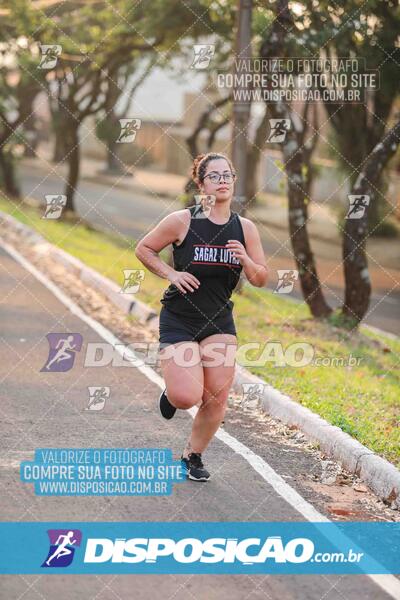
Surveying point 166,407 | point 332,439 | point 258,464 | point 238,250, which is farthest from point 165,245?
point 332,439

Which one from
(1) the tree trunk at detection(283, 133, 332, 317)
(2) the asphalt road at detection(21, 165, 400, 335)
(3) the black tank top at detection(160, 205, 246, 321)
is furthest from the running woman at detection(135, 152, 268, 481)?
(2) the asphalt road at detection(21, 165, 400, 335)

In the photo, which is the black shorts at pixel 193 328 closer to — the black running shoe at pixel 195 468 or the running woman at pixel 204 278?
the running woman at pixel 204 278

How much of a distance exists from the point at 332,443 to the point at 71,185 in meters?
21.1

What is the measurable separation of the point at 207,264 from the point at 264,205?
3431cm

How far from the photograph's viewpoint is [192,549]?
245 inches

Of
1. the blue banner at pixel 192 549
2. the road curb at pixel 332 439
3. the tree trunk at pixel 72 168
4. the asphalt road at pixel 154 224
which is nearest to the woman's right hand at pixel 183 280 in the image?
the blue banner at pixel 192 549

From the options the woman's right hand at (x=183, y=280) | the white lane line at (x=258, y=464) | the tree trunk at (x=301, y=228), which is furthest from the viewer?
the tree trunk at (x=301, y=228)

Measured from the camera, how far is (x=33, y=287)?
16594mm

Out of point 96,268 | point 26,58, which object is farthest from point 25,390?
point 26,58

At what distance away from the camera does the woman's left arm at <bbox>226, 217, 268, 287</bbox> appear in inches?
276

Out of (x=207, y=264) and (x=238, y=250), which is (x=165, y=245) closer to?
(x=207, y=264)

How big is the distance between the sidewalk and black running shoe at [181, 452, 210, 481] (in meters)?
12.8

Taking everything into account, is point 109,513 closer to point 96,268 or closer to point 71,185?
point 96,268

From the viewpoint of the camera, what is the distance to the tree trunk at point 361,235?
48.2ft
